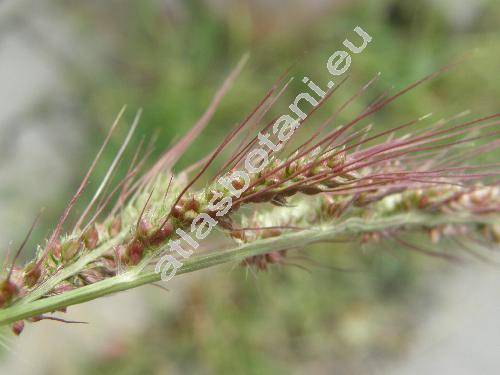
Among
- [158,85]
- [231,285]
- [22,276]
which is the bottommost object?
[22,276]

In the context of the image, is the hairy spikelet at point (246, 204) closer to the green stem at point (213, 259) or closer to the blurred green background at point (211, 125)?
the green stem at point (213, 259)

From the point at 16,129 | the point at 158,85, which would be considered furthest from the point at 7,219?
the point at 158,85

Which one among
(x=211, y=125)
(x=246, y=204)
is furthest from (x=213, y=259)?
(x=211, y=125)

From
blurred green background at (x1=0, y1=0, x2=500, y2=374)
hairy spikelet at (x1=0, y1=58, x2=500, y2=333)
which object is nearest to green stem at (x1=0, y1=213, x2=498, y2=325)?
hairy spikelet at (x1=0, y1=58, x2=500, y2=333)

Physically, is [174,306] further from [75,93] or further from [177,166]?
[75,93]

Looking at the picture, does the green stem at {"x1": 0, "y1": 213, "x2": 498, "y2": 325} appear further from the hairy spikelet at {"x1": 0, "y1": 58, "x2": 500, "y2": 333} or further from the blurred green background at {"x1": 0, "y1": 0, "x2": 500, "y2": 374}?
the blurred green background at {"x1": 0, "y1": 0, "x2": 500, "y2": 374}
